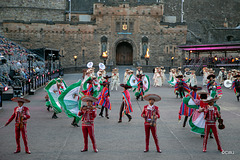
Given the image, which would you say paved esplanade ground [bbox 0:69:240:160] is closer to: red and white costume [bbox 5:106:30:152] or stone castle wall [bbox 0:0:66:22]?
red and white costume [bbox 5:106:30:152]

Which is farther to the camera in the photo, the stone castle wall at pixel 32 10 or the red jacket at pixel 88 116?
the stone castle wall at pixel 32 10

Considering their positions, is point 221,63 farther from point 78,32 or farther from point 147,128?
point 147,128

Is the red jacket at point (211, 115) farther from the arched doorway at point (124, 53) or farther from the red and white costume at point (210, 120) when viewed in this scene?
the arched doorway at point (124, 53)

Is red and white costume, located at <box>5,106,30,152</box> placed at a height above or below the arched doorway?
below

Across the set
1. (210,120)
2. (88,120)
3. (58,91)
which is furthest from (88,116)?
(58,91)

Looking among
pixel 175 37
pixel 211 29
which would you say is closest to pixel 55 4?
pixel 175 37

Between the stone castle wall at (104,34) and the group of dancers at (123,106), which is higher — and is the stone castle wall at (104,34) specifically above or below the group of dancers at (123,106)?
above

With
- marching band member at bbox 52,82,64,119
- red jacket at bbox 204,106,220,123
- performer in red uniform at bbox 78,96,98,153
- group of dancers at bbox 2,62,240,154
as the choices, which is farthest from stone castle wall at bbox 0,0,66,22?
red jacket at bbox 204,106,220,123

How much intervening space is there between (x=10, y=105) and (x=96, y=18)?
33735mm

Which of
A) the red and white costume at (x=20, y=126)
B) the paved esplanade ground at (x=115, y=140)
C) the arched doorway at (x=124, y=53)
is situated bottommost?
the paved esplanade ground at (x=115, y=140)

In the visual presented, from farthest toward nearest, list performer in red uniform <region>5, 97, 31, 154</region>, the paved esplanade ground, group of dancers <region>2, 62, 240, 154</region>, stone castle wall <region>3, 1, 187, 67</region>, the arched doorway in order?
the arched doorway → stone castle wall <region>3, 1, 187, 67</region> → group of dancers <region>2, 62, 240, 154</region> → performer in red uniform <region>5, 97, 31, 154</region> → the paved esplanade ground

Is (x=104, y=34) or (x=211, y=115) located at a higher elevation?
(x=104, y=34)

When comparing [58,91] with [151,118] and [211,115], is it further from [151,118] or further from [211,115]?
[211,115]

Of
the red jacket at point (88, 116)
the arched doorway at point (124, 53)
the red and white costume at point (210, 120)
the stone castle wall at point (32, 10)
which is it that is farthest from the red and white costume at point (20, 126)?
the stone castle wall at point (32, 10)
